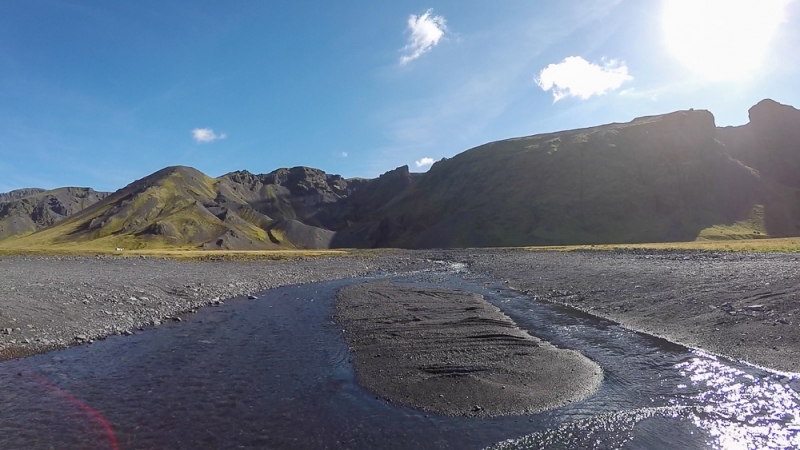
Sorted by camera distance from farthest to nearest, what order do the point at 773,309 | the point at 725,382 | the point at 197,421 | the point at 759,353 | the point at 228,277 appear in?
the point at 228,277 → the point at 773,309 → the point at 759,353 → the point at 725,382 → the point at 197,421

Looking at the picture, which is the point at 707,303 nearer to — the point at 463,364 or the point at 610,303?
the point at 610,303

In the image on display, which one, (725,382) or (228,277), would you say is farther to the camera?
(228,277)

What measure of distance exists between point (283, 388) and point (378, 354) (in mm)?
5046

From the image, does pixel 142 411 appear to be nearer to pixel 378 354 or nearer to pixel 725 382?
pixel 378 354

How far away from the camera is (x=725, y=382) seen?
15164 millimetres

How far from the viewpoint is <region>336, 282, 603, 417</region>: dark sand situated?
47.6 feet

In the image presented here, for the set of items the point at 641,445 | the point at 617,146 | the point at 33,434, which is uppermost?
the point at 617,146

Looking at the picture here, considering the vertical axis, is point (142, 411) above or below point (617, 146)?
below

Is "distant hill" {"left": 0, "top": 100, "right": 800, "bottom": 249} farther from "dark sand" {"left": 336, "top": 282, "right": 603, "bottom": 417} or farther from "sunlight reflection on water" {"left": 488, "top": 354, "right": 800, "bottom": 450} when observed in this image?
"sunlight reflection on water" {"left": 488, "top": 354, "right": 800, "bottom": 450}

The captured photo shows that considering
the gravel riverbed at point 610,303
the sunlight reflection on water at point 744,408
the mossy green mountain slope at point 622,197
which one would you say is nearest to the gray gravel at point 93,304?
the gravel riverbed at point 610,303

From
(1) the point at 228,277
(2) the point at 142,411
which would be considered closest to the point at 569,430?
(2) the point at 142,411

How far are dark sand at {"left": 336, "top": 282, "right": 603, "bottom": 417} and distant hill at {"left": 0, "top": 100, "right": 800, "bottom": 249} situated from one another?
404 ft

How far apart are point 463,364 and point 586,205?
158m

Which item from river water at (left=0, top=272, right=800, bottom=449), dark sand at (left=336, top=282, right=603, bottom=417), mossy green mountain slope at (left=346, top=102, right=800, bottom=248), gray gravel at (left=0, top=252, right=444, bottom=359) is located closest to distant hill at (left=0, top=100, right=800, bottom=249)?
mossy green mountain slope at (left=346, top=102, right=800, bottom=248)
